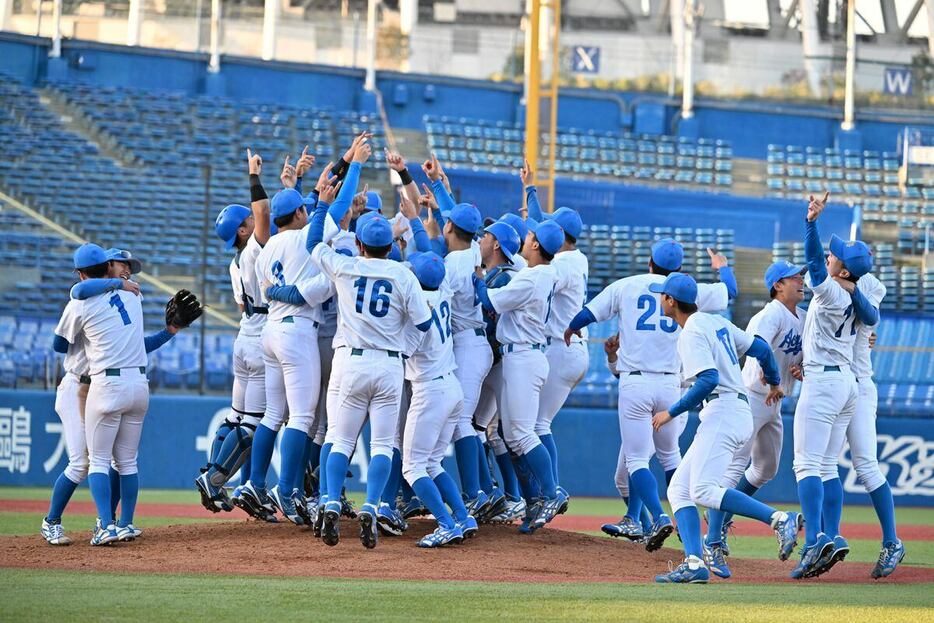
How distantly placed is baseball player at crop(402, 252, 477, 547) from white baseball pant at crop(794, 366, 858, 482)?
2.23m

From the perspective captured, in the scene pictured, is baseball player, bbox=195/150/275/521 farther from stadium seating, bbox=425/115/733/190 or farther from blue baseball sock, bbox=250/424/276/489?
stadium seating, bbox=425/115/733/190

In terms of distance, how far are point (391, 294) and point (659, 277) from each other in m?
2.12

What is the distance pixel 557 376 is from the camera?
9.80 m

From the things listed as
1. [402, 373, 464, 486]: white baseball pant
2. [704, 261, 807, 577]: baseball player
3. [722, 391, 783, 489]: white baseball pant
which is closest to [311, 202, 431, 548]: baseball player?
[402, 373, 464, 486]: white baseball pant

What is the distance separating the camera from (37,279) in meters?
18.9

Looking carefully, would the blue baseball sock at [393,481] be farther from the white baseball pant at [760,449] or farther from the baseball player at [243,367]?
the white baseball pant at [760,449]

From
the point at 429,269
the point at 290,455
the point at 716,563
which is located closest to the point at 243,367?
the point at 290,455

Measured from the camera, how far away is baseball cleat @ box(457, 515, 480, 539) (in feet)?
28.8

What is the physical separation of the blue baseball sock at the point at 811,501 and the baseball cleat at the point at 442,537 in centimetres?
225

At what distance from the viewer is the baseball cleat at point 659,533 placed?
8.92 metres

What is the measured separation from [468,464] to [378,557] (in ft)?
4.32

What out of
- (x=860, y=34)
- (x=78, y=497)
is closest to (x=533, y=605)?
(x=78, y=497)

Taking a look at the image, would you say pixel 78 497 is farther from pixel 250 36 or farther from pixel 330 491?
pixel 250 36

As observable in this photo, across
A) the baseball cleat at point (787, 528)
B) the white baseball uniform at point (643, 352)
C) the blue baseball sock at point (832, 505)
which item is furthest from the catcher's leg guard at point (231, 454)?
the blue baseball sock at point (832, 505)
